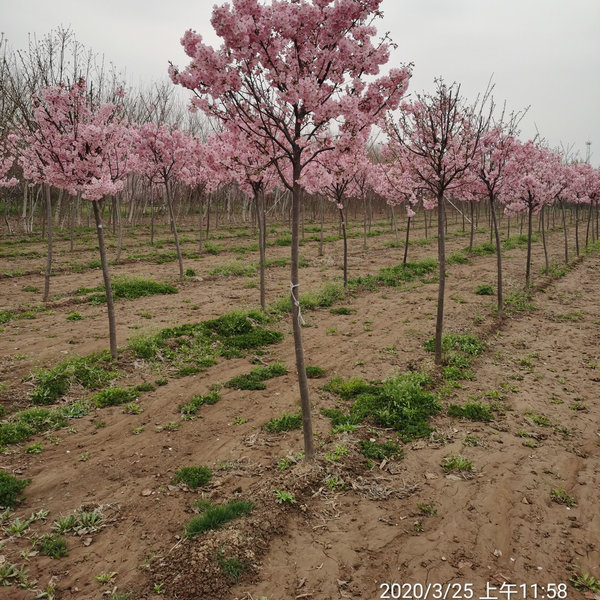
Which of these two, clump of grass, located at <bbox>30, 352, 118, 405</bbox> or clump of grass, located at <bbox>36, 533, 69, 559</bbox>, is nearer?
clump of grass, located at <bbox>36, 533, 69, 559</bbox>

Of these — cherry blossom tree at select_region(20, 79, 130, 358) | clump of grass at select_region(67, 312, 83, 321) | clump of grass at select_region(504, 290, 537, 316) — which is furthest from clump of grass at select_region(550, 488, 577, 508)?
clump of grass at select_region(67, 312, 83, 321)

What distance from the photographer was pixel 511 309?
12.4 meters

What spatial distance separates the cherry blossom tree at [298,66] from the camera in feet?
12.9

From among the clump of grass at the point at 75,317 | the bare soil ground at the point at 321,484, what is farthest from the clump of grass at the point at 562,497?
the clump of grass at the point at 75,317

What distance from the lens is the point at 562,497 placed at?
4621 mm

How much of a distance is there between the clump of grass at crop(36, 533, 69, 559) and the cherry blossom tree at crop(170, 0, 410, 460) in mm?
4280

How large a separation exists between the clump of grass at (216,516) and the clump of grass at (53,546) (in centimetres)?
117

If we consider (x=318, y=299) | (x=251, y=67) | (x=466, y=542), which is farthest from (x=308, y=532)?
(x=318, y=299)

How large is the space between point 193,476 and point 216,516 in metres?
0.97

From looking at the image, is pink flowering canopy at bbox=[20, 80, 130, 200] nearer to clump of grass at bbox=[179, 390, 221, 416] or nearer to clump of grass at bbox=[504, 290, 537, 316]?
clump of grass at bbox=[179, 390, 221, 416]

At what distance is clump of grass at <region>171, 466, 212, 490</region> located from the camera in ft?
16.0

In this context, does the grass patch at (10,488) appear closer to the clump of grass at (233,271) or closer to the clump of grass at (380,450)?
the clump of grass at (380,450)

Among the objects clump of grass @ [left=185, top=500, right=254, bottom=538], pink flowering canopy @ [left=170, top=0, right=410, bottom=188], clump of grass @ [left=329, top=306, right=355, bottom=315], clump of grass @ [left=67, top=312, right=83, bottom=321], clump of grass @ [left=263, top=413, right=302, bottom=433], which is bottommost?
clump of grass @ [left=185, top=500, right=254, bottom=538]

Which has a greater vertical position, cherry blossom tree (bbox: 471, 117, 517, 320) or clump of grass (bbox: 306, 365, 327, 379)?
cherry blossom tree (bbox: 471, 117, 517, 320)
